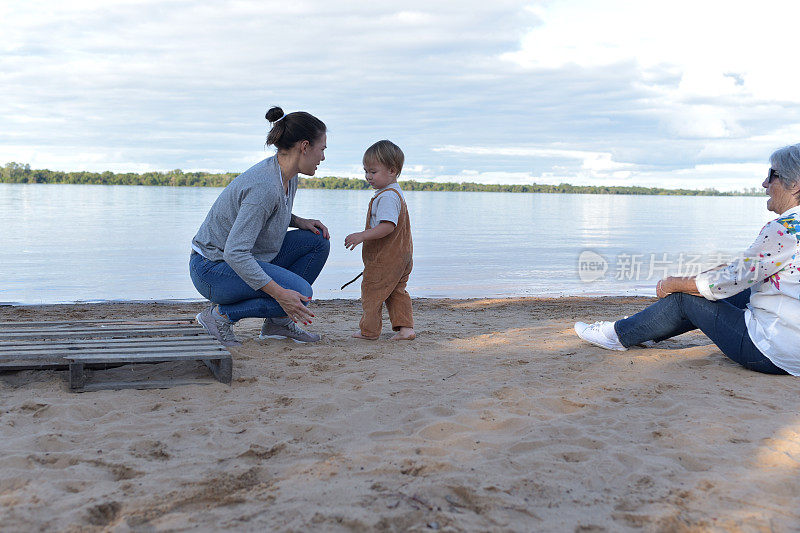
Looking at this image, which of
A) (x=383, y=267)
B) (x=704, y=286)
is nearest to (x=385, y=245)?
(x=383, y=267)

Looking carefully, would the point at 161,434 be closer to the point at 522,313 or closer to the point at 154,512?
the point at 154,512

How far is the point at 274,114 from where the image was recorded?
4703 millimetres

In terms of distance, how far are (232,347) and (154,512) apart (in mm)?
2536

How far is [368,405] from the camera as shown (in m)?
3.45

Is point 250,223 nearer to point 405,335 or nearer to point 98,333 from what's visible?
point 98,333

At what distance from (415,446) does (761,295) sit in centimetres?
225

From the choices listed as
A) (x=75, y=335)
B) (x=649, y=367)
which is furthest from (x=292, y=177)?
(x=649, y=367)

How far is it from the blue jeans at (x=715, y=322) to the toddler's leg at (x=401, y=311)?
1842 millimetres

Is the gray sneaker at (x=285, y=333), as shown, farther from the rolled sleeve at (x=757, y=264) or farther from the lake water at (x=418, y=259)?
the lake water at (x=418, y=259)

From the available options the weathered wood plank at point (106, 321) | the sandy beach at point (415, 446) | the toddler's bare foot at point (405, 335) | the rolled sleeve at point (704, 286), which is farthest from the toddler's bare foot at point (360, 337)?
the rolled sleeve at point (704, 286)

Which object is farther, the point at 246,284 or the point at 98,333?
the point at 246,284

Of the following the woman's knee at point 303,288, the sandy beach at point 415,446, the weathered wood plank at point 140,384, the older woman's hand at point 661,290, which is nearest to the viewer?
the sandy beach at point 415,446

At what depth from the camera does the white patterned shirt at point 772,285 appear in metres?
3.51

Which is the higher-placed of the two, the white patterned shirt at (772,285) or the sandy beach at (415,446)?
the white patterned shirt at (772,285)
